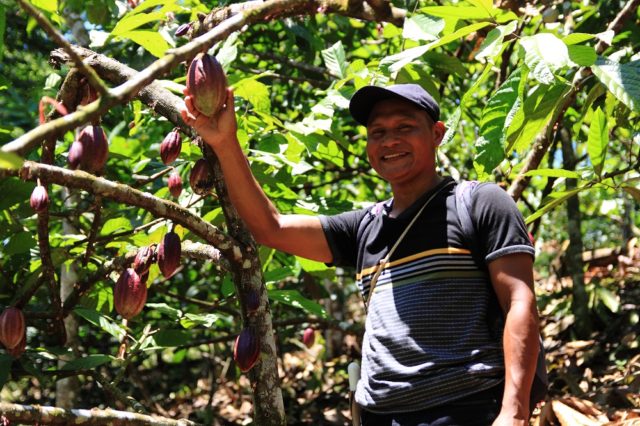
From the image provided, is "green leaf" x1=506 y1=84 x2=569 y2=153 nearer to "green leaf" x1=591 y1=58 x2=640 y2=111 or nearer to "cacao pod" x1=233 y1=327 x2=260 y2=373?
"green leaf" x1=591 y1=58 x2=640 y2=111

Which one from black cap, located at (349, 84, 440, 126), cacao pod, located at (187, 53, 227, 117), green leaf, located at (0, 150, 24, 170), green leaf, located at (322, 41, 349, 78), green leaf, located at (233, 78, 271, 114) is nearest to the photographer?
green leaf, located at (0, 150, 24, 170)

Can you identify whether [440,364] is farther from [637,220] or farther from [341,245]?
[637,220]

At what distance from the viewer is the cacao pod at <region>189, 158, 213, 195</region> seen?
58.5 inches

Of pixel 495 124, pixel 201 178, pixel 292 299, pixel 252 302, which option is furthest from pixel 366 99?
pixel 292 299

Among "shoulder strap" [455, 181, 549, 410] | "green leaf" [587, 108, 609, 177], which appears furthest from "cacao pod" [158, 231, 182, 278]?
"green leaf" [587, 108, 609, 177]

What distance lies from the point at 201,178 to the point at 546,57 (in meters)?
0.69

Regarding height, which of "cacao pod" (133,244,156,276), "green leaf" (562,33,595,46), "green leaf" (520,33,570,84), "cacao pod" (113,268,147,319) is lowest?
"cacao pod" (113,268,147,319)

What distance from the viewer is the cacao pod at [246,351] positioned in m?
1.39

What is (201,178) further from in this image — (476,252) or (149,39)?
(476,252)

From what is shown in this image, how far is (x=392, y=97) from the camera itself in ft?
5.08

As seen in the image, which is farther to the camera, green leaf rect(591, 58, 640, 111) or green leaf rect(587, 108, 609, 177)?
green leaf rect(587, 108, 609, 177)

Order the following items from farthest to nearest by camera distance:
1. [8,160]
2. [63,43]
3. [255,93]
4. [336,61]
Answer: [336,61] → [255,93] → [63,43] → [8,160]

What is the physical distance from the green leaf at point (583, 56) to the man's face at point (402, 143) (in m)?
0.31

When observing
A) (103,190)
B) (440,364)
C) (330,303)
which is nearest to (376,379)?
(440,364)
